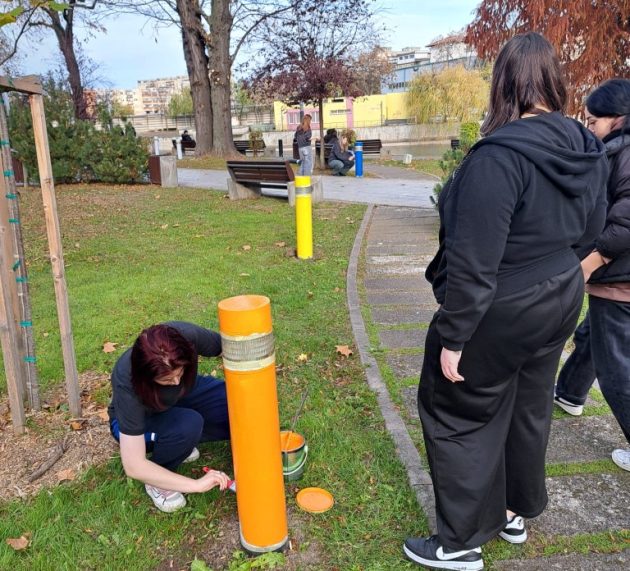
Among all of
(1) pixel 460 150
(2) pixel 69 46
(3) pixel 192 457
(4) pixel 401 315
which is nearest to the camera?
(3) pixel 192 457

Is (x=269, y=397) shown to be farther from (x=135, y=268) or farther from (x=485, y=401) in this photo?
(x=135, y=268)

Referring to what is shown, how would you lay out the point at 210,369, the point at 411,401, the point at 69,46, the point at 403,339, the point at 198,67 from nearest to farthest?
the point at 411,401 → the point at 210,369 → the point at 403,339 → the point at 198,67 → the point at 69,46

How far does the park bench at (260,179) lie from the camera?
1040 centimetres

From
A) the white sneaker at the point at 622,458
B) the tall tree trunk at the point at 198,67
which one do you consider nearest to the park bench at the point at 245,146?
the tall tree trunk at the point at 198,67

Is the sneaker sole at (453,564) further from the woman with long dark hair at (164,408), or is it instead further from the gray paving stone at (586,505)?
the woman with long dark hair at (164,408)

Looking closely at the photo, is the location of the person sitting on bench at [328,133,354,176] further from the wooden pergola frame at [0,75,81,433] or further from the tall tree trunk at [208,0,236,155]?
the wooden pergola frame at [0,75,81,433]

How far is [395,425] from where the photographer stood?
3.34 meters

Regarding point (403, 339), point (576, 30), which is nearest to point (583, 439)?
point (403, 339)

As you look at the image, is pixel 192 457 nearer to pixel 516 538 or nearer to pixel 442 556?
pixel 442 556

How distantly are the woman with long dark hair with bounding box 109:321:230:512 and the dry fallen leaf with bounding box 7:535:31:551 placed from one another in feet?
1.81

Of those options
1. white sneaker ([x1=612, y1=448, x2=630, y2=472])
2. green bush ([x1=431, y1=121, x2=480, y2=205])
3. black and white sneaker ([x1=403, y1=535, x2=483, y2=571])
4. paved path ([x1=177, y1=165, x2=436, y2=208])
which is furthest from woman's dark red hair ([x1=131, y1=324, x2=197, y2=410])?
paved path ([x1=177, y1=165, x2=436, y2=208])

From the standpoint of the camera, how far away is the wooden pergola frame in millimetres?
3039

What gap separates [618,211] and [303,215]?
4566 millimetres

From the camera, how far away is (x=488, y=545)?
245 centimetres
